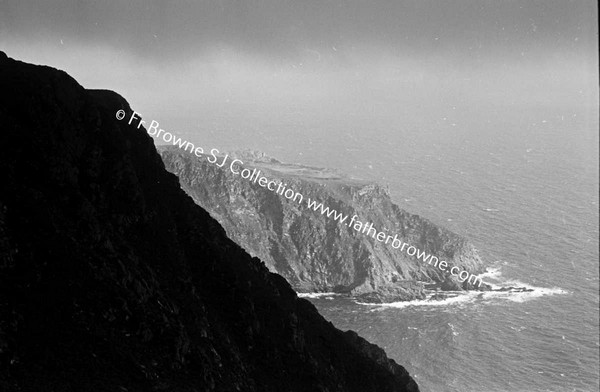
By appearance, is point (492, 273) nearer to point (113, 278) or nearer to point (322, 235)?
point (322, 235)

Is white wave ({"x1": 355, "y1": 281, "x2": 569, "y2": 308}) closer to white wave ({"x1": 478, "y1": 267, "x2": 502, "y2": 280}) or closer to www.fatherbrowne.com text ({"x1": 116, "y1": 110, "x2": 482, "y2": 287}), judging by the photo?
white wave ({"x1": 478, "y1": 267, "x2": 502, "y2": 280})

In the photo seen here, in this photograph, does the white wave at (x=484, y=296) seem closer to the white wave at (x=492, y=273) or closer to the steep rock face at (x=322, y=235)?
the steep rock face at (x=322, y=235)

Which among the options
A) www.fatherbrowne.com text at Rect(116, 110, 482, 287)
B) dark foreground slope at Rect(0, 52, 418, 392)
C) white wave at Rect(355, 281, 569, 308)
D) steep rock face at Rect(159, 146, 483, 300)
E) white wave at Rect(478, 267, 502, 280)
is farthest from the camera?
→ www.fatherbrowne.com text at Rect(116, 110, 482, 287)

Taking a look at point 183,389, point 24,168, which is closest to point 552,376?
point 183,389

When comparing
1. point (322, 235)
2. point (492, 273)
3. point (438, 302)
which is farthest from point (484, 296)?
point (322, 235)

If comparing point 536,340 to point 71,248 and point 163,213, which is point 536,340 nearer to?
point 163,213

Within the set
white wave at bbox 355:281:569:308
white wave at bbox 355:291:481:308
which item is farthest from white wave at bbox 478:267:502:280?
white wave at bbox 355:291:481:308

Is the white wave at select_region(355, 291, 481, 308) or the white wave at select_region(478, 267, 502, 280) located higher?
the white wave at select_region(478, 267, 502, 280)
